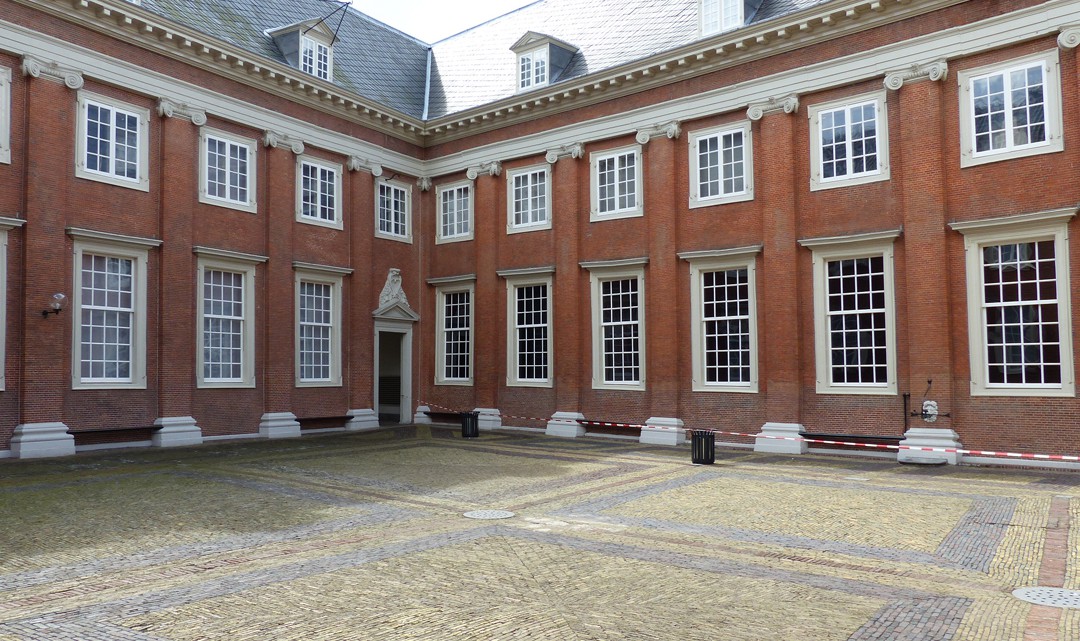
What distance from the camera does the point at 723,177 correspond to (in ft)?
65.9

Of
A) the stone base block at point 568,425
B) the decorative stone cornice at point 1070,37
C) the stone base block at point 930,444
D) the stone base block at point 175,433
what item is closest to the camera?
the decorative stone cornice at point 1070,37

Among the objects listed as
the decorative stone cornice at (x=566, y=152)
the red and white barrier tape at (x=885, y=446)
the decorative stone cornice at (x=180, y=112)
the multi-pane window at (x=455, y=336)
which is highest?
the decorative stone cornice at (x=180, y=112)

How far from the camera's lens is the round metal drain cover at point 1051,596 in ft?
21.7

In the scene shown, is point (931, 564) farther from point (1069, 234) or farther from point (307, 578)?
point (1069, 234)

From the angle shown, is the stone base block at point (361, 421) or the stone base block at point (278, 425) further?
the stone base block at point (361, 421)

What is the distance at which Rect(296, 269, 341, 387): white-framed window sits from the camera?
22.5m

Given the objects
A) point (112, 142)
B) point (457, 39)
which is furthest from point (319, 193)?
point (457, 39)

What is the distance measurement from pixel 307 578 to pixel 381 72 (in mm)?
22140

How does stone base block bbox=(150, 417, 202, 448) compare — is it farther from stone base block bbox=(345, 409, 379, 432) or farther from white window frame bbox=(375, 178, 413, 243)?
white window frame bbox=(375, 178, 413, 243)

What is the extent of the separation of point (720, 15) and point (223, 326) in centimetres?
1519

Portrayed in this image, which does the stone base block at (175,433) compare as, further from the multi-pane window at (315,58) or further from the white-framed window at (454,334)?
the multi-pane window at (315,58)

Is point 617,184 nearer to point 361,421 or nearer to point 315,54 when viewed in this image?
point 315,54

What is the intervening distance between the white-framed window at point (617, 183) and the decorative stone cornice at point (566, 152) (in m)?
0.37

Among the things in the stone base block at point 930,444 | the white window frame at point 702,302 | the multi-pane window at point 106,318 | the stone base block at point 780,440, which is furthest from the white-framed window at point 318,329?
the stone base block at point 930,444
